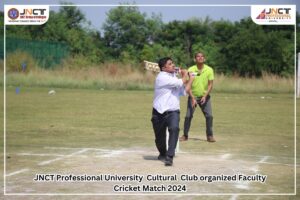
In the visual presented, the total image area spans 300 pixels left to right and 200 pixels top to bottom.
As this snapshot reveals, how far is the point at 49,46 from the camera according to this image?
41.4m

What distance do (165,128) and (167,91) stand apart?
2.09ft

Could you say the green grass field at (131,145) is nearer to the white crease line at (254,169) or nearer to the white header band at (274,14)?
the white crease line at (254,169)

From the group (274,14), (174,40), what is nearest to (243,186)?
(274,14)

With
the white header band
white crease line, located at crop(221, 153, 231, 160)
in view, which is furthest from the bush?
the white header band

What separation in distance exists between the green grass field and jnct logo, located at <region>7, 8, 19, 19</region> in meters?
2.42

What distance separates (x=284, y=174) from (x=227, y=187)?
1.53 metres

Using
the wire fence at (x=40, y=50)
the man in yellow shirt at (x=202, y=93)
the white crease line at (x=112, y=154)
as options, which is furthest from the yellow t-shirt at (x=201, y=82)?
the wire fence at (x=40, y=50)

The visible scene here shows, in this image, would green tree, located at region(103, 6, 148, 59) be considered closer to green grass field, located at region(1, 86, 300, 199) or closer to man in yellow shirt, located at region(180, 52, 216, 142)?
green grass field, located at region(1, 86, 300, 199)

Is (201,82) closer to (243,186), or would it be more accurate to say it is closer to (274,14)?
(274,14)

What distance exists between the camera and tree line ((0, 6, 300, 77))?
135 feet

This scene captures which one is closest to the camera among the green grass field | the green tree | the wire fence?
the green grass field

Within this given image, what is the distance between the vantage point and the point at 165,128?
10.3 metres

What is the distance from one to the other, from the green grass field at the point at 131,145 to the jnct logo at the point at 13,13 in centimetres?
242

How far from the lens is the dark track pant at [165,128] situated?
10008mm
